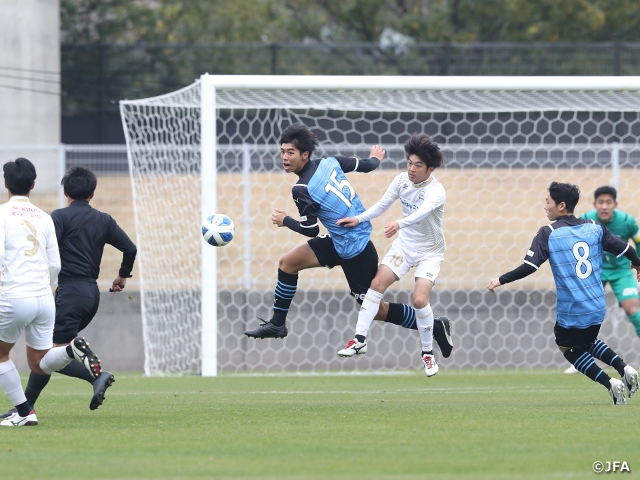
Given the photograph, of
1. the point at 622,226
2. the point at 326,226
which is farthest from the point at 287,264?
the point at 622,226

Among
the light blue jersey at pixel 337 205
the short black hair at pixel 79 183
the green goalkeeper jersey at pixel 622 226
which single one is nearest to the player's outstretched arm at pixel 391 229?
the light blue jersey at pixel 337 205

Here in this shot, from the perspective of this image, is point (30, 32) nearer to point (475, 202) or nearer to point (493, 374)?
point (475, 202)

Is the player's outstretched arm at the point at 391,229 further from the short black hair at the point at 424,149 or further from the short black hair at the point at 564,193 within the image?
the short black hair at the point at 564,193

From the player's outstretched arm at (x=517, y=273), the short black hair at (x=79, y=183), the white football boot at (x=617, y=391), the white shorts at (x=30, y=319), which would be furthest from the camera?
the white football boot at (x=617, y=391)

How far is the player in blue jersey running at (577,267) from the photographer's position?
7848 mm

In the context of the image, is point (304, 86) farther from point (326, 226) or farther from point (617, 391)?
point (617, 391)

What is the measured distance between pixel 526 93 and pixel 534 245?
4.32 m

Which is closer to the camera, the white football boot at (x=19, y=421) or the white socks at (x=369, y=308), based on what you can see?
the white football boot at (x=19, y=421)

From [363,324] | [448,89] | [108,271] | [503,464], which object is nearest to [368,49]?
[108,271]

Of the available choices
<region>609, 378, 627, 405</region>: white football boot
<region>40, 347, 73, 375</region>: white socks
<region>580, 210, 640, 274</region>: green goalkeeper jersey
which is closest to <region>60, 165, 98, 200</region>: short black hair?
<region>40, 347, 73, 375</region>: white socks

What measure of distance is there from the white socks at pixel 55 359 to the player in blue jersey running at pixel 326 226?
2.04m

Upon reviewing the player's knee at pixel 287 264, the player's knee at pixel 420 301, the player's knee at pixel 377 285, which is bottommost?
the player's knee at pixel 420 301

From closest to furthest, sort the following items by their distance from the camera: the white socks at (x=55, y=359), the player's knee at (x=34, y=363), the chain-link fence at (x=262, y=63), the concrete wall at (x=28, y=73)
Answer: the white socks at (x=55, y=359), the player's knee at (x=34, y=363), the chain-link fence at (x=262, y=63), the concrete wall at (x=28, y=73)

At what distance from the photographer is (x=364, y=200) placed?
51.5 feet
